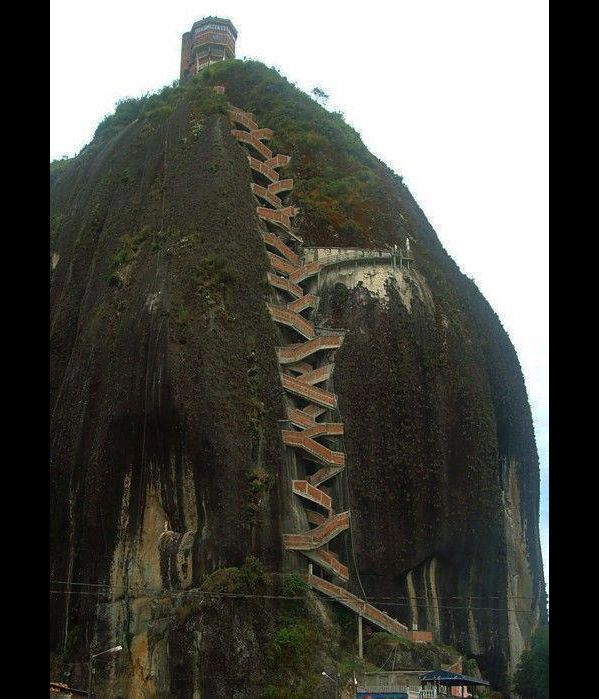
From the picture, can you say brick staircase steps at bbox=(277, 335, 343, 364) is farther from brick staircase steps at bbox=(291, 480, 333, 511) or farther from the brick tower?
the brick tower

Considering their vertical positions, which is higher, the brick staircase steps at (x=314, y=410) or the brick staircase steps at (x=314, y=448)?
the brick staircase steps at (x=314, y=410)

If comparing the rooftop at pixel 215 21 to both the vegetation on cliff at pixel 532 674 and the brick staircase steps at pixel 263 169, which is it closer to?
the brick staircase steps at pixel 263 169

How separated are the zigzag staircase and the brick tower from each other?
23247 mm

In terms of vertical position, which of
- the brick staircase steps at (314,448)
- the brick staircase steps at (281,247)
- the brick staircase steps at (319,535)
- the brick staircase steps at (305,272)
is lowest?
the brick staircase steps at (319,535)

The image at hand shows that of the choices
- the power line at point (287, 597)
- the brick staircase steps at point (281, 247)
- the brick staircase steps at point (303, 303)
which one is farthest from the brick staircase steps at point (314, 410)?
the power line at point (287, 597)

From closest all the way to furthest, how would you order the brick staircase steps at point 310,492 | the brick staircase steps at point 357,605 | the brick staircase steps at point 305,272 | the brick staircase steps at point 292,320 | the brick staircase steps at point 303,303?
the brick staircase steps at point 357,605 → the brick staircase steps at point 310,492 → the brick staircase steps at point 292,320 → the brick staircase steps at point 303,303 → the brick staircase steps at point 305,272

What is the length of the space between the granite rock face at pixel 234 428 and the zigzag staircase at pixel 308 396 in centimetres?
77

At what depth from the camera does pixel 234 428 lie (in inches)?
1586

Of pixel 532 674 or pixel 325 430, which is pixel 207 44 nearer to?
pixel 325 430

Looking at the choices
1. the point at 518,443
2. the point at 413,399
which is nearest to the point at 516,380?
the point at 518,443

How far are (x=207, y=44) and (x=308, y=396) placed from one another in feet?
127

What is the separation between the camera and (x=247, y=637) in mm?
35969

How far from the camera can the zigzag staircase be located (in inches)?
1588

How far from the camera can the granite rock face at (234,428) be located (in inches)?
1494
